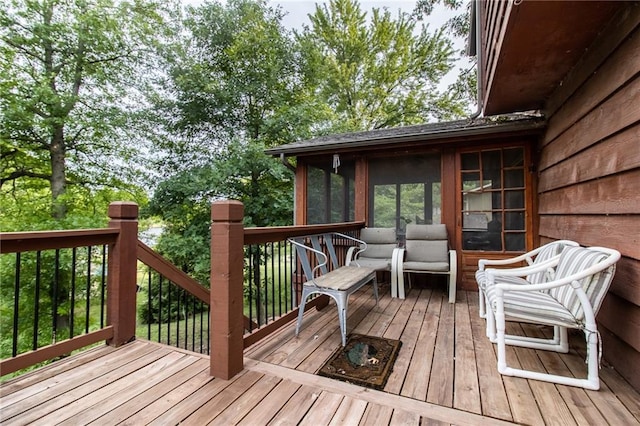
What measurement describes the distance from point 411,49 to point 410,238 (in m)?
11.0

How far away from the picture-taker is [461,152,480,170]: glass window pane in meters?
3.90

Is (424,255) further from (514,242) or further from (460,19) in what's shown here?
(460,19)

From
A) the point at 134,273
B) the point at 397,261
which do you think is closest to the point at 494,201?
the point at 397,261

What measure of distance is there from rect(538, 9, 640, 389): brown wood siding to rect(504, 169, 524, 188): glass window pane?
1056 millimetres

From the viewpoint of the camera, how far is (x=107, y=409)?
4.64 feet

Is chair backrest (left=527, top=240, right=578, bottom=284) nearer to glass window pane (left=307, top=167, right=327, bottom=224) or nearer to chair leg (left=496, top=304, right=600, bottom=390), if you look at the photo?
chair leg (left=496, top=304, right=600, bottom=390)

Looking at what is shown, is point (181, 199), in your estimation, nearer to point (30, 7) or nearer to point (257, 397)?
point (30, 7)

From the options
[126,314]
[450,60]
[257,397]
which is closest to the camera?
[257,397]

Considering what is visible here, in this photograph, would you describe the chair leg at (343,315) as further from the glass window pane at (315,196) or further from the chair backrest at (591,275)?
the glass window pane at (315,196)

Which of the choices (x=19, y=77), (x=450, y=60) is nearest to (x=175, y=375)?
(x=19, y=77)

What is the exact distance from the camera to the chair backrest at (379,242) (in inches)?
158

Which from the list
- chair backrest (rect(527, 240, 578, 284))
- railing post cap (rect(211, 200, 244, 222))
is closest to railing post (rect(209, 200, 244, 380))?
railing post cap (rect(211, 200, 244, 222))

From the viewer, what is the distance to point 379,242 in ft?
13.3

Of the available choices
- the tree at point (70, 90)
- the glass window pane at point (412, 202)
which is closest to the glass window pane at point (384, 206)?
the glass window pane at point (412, 202)
